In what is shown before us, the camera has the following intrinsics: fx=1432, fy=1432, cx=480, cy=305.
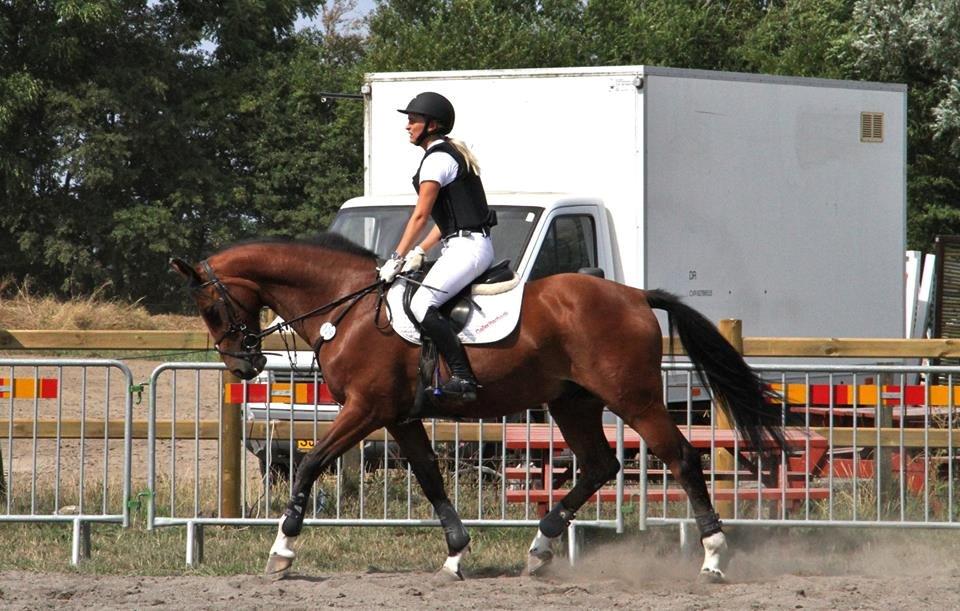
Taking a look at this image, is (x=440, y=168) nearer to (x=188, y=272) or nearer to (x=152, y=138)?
(x=188, y=272)

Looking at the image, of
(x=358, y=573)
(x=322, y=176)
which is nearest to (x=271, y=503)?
(x=358, y=573)

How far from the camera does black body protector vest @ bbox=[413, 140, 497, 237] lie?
7531mm

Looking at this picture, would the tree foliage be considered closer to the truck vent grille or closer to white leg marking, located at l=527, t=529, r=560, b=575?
the truck vent grille

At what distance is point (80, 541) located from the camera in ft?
27.8

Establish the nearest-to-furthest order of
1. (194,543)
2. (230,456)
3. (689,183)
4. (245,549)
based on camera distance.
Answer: (194,543) → (245,549) → (230,456) → (689,183)

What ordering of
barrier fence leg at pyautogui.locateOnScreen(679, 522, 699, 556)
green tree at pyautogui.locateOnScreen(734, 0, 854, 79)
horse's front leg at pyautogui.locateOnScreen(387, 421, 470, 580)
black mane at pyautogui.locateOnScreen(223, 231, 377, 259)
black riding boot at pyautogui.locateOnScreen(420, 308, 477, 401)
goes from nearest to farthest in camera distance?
black riding boot at pyautogui.locateOnScreen(420, 308, 477, 401) < horse's front leg at pyautogui.locateOnScreen(387, 421, 470, 580) < black mane at pyautogui.locateOnScreen(223, 231, 377, 259) < barrier fence leg at pyautogui.locateOnScreen(679, 522, 699, 556) < green tree at pyautogui.locateOnScreen(734, 0, 854, 79)

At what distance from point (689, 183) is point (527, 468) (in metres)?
4.13

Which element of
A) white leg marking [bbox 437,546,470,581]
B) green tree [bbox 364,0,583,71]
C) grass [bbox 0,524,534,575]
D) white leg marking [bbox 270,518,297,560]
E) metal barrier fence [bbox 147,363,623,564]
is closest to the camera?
white leg marking [bbox 270,518,297,560]

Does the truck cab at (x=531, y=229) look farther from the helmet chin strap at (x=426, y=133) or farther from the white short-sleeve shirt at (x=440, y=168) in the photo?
the white short-sleeve shirt at (x=440, y=168)

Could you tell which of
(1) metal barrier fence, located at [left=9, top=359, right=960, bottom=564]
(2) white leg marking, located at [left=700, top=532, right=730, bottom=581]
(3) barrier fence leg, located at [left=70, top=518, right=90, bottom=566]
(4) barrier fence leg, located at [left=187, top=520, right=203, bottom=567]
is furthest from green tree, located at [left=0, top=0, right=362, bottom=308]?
(2) white leg marking, located at [left=700, top=532, right=730, bottom=581]

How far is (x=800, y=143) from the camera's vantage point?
12.9 metres

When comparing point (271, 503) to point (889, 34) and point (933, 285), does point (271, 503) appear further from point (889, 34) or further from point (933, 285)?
Result: point (889, 34)

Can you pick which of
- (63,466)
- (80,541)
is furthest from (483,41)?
(80,541)

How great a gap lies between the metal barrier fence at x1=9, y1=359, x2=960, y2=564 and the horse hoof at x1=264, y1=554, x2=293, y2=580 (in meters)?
0.85
